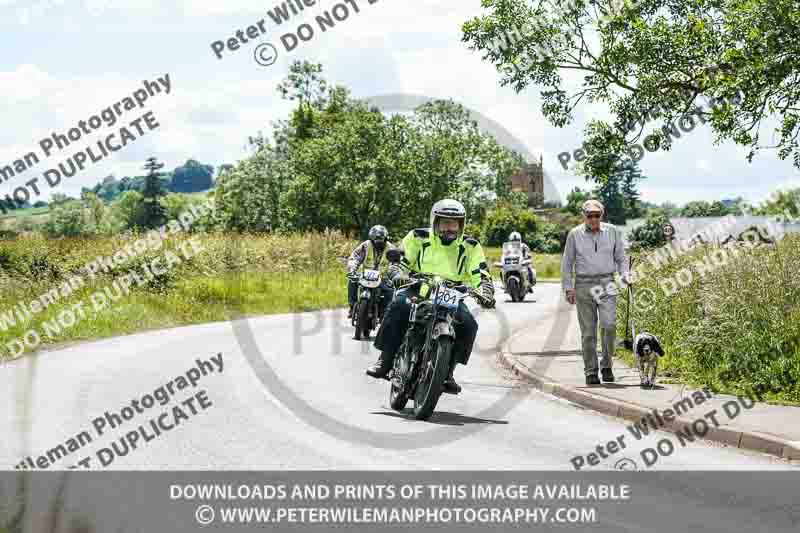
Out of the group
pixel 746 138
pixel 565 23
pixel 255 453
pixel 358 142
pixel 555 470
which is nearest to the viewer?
pixel 555 470

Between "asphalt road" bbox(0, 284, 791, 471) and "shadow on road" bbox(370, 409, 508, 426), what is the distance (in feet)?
0.07

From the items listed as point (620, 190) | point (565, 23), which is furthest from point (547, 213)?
point (565, 23)

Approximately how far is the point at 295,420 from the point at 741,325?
18.8 ft

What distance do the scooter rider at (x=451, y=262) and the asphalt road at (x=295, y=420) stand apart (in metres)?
0.84

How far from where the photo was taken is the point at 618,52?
1761cm

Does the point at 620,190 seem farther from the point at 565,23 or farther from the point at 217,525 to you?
the point at 217,525

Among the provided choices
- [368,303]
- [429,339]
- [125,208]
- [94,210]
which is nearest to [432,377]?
[429,339]

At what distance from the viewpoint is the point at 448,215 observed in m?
10.1

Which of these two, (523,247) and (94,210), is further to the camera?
(94,210)

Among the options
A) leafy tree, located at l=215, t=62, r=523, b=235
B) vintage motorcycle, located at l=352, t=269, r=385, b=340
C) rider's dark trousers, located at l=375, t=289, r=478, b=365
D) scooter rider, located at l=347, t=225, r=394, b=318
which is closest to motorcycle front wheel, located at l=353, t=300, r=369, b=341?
vintage motorcycle, located at l=352, t=269, r=385, b=340

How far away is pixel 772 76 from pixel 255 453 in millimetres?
10621

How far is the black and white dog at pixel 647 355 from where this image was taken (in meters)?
11.8

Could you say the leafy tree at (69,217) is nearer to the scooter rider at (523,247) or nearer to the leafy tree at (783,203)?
the scooter rider at (523,247)

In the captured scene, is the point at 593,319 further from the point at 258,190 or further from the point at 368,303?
the point at 258,190
